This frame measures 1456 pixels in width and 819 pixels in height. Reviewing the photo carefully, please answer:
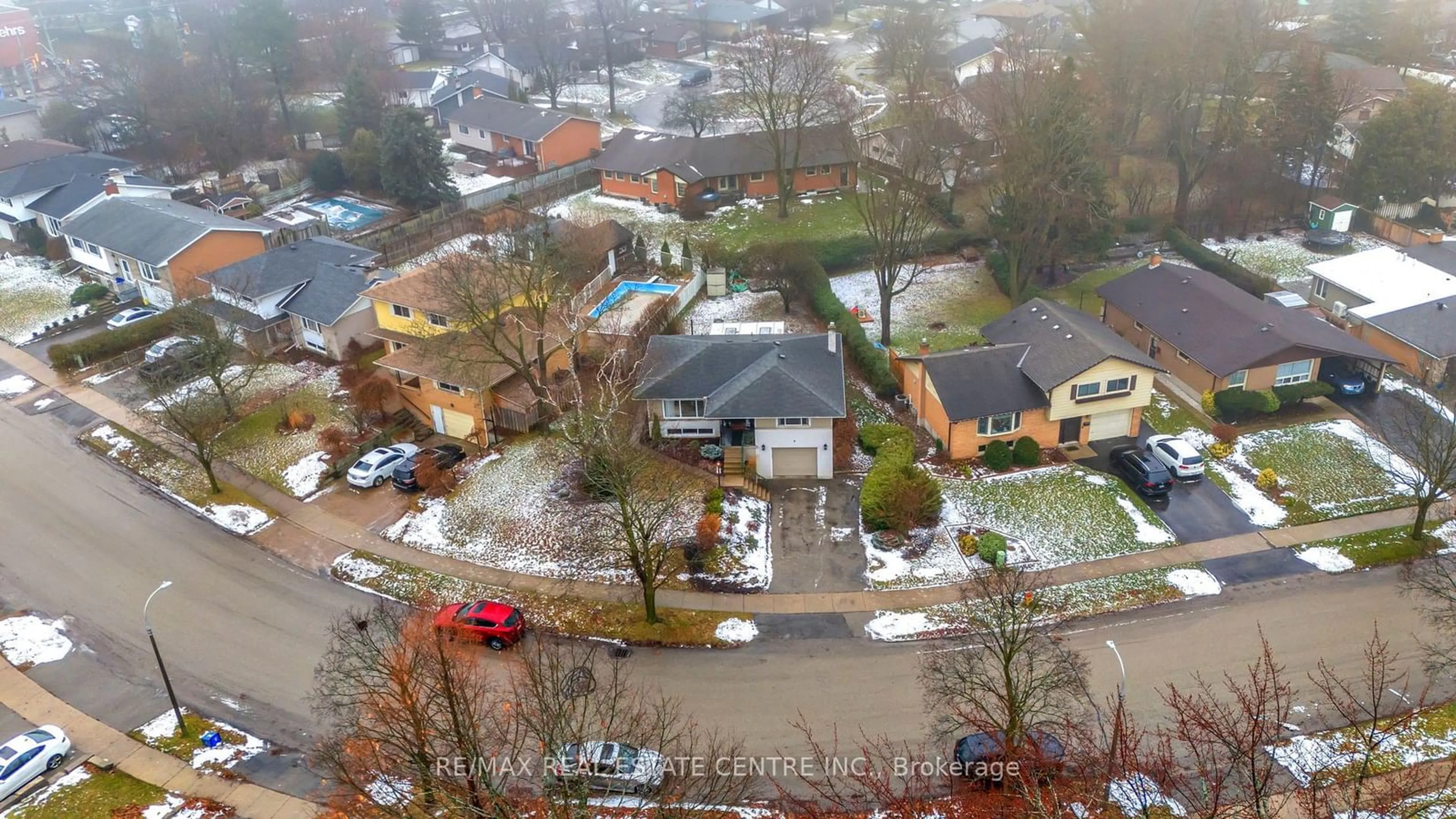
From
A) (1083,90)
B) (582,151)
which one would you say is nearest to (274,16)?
(582,151)

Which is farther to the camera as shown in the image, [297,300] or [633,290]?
[633,290]

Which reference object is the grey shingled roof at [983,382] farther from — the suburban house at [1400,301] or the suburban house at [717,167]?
the suburban house at [717,167]

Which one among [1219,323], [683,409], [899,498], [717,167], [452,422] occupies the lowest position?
[452,422]

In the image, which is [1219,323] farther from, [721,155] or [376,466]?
[376,466]

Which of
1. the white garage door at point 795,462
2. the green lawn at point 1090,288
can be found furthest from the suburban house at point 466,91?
the white garage door at point 795,462

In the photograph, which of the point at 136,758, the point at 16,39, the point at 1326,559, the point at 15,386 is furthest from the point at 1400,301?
the point at 16,39

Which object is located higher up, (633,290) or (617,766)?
(633,290)
